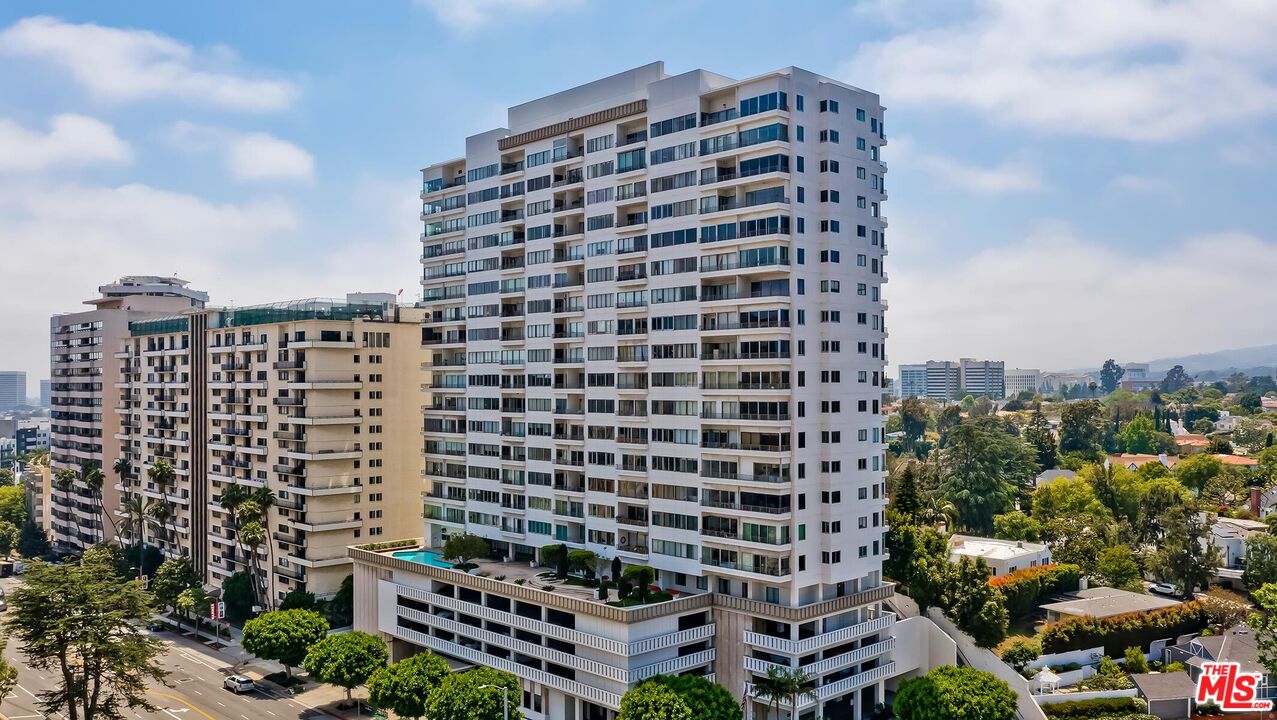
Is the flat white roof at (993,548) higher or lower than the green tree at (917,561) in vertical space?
lower

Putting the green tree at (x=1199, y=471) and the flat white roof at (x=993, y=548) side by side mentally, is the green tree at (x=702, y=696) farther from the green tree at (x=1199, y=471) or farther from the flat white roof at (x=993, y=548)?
the green tree at (x=1199, y=471)

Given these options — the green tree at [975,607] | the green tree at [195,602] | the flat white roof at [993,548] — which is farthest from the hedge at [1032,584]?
the green tree at [195,602]

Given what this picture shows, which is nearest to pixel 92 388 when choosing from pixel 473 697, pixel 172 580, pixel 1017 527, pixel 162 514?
pixel 162 514

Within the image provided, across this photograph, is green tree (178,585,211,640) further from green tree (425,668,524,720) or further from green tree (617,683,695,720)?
green tree (617,683,695,720)

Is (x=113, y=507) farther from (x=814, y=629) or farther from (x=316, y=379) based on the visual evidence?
(x=814, y=629)

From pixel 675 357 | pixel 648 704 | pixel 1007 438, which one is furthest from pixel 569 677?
pixel 1007 438

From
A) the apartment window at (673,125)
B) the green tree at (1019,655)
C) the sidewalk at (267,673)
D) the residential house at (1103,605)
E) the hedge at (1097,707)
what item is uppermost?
the apartment window at (673,125)

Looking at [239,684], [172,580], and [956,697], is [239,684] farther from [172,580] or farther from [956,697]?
[956,697]

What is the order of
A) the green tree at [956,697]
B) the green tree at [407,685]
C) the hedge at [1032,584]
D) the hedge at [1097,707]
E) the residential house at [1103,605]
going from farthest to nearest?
the hedge at [1032,584] < the residential house at [1103,605] < the hedge at [1097,707] < the green tree at [407,685] < the green tree at [956,697]
